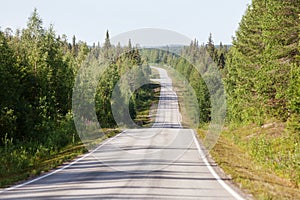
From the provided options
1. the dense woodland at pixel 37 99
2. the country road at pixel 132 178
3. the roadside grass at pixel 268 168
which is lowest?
the roadside grass at pixel 268 168

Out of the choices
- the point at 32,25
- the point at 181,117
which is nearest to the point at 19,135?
the point at 32,25

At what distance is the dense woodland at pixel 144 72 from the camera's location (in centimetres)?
1962

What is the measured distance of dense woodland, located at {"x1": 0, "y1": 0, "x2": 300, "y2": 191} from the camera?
19625 mm

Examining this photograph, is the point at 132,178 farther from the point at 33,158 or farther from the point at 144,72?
the point at 144,72

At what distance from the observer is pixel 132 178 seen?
38.1 feet

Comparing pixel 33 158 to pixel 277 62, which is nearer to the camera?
pixel 33 158

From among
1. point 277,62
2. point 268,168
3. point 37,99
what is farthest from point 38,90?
point 268,168

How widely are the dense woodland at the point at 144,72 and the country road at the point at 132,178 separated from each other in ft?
12.8

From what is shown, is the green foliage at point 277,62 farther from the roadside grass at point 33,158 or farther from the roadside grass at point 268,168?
the roadside grass at point 33,158

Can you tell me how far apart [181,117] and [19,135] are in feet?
158

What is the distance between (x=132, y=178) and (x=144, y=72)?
68.3 feet

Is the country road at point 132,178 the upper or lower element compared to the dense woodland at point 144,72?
lower

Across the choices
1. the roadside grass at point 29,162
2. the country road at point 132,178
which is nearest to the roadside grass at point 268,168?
the country road at point 132,178

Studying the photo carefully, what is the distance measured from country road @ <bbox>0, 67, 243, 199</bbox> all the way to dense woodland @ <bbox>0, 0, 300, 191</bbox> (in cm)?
390
